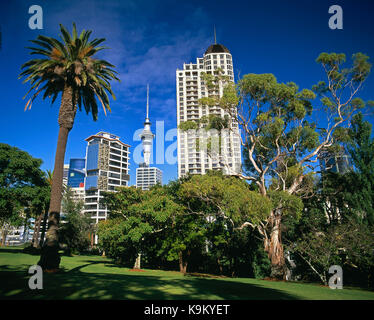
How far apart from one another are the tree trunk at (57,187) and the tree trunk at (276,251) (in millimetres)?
16455

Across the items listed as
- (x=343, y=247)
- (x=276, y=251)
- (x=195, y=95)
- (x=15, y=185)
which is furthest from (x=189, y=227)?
(x=195, y=95)

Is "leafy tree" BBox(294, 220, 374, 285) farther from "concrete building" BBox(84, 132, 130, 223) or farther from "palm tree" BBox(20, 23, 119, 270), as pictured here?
"concrete building" BBox(84, 132, 130, 223)

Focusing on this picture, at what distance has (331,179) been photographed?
79.4ft

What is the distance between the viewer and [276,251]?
1994 cm

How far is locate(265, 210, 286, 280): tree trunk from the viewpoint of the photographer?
1967 cm

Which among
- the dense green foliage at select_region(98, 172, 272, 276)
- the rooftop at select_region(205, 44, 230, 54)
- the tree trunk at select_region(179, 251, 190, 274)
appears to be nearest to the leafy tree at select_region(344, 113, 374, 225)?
the dense green foliage at select_region(98, 172, 272, 276)

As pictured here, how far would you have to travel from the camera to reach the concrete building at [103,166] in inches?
4633

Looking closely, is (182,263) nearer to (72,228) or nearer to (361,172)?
(361,172)

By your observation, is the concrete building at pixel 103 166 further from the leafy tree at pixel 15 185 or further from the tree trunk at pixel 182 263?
the tree trunk at pixel 182 263

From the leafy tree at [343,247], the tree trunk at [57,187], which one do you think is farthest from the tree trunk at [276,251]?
the tree trunk at [57,187]

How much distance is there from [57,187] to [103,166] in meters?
115

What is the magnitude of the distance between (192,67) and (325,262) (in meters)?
116

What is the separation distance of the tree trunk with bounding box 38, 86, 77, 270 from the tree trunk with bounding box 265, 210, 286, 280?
16455 millimetres

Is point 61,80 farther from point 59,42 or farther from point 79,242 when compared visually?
point 79,242
